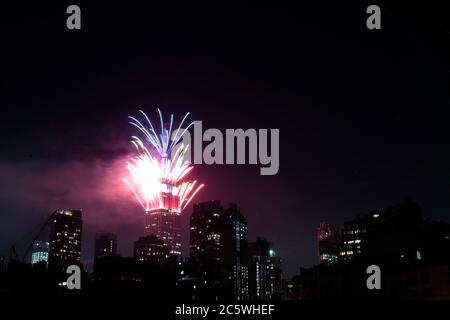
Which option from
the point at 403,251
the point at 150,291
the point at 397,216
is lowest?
the point at 150,291

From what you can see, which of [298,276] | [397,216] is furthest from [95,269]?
[397,216]

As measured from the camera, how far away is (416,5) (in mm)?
9141
